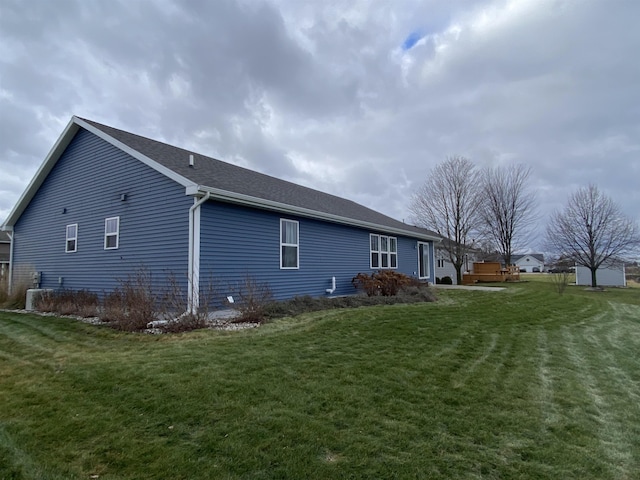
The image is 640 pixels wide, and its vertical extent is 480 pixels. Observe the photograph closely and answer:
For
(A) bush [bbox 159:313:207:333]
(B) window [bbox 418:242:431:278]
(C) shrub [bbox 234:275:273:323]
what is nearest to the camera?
(A) bush [bbox 159:313:207:333]

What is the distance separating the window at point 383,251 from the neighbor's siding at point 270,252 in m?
0.98

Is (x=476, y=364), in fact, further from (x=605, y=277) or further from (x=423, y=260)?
(x=605, y=277)

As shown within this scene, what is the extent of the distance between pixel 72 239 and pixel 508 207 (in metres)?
32.2

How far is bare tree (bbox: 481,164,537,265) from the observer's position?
31.6m

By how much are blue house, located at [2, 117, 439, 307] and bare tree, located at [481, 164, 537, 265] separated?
70.7 feet

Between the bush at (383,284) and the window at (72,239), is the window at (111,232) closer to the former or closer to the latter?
the window at (72,239)

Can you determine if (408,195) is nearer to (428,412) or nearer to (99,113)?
(99,113)

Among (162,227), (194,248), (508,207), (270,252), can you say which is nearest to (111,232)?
(162,227)

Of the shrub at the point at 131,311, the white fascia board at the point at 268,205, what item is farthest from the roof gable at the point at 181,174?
the shrub at the point at 131,311

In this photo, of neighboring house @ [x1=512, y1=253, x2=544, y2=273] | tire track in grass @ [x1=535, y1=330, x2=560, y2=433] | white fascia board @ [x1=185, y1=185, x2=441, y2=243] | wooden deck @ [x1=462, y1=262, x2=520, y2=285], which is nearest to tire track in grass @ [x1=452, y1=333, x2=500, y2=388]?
tire track in grass @ [x1=535, y1=330, x2=560, y2=433]

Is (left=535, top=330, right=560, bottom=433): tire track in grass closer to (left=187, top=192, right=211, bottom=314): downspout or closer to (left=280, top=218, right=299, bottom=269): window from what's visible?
(left=187, top=192, right=211, bottom=314): downspout

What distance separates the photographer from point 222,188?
913 centimetres

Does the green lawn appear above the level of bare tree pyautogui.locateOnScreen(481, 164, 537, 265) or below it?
below

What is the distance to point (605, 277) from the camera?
2834 centimetres
